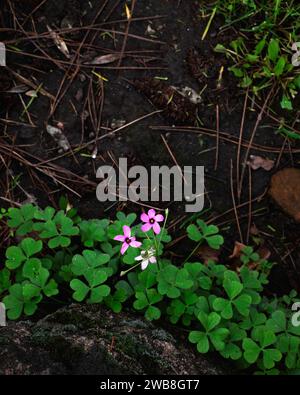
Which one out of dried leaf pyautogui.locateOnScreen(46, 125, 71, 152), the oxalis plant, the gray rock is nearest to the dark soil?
dried leaf pyautogui.locateOnScreen(46, 125, 71, 152)

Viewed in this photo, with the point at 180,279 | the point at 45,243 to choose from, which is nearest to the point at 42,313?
the point at 45,243

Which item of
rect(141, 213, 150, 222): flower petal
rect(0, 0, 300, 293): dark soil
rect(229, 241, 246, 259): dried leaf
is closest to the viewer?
rect(141, 213, 150, 222): flower petal

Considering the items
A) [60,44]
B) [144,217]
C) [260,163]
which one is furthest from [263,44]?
[144,217]

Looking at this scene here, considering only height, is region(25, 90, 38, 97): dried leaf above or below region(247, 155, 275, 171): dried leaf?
above

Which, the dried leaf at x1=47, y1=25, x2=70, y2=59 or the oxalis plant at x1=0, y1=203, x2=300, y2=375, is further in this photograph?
the dried leaf at x1=47, y1=25, x2=70, y2=59

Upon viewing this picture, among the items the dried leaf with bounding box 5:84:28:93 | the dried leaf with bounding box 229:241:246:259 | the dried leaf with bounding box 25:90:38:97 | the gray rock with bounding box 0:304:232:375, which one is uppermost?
the dried leaf with bounding box 5:84:28:93

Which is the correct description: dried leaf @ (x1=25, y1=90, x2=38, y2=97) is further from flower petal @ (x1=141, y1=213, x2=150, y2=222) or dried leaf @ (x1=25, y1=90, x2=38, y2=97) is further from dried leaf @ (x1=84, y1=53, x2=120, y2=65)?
flower petal @ (x1=141, y1=213, x2=150, y2=222)

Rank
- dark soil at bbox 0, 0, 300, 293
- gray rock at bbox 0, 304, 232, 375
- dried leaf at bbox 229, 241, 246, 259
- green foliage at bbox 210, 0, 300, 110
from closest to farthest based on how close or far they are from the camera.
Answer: gray rock at bbox 0, 304, 232, 375 → dried leaf at bbox 229, 241, 246, 259 → dark soil at bbox 0, 0, 300, 293 → green foliage at bbox 210, 0, 300, 110

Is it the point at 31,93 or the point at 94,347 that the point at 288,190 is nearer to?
the point at 94,347
